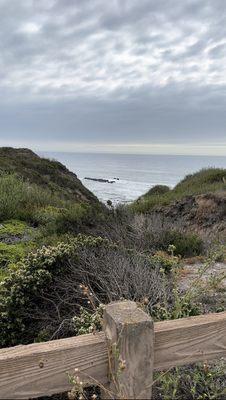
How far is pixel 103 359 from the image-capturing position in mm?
2010

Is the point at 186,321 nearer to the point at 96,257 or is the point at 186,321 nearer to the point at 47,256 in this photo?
the point at 47,256

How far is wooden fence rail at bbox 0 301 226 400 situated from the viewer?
1877 millimetres

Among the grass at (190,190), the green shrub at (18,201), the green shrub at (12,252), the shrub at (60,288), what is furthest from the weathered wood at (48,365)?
the grass at (190,190)

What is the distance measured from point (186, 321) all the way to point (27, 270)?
270cm

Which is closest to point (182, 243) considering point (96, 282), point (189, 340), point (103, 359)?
point (96, 282)

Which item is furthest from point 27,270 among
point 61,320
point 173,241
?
point 173,241

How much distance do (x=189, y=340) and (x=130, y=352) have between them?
1.52 feet

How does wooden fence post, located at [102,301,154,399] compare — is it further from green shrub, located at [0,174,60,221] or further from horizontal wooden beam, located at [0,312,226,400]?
green shrub, located at [0,174,60,221]

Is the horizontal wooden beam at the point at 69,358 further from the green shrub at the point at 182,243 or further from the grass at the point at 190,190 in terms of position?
the grass at the point at 190,190

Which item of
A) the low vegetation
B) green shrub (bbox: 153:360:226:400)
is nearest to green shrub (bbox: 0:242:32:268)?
the low vegetation

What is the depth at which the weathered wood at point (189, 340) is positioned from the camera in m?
2.11

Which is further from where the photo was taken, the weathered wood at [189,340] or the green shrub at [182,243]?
the green shrub at [182,243]

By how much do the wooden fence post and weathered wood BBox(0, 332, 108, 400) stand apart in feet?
0.25

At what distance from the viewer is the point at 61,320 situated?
4148mm
